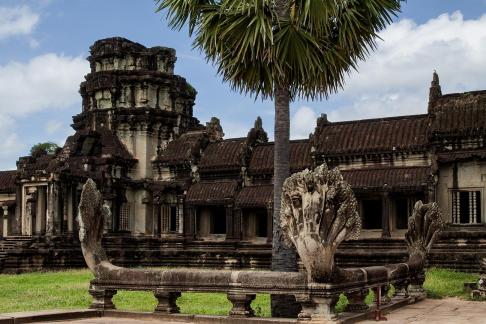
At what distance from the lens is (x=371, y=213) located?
3338cm

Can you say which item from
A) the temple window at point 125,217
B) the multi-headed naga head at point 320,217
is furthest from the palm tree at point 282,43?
the temple window at point 125,217

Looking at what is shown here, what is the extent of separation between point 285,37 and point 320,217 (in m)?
4.54

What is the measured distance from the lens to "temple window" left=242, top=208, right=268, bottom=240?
35.9m

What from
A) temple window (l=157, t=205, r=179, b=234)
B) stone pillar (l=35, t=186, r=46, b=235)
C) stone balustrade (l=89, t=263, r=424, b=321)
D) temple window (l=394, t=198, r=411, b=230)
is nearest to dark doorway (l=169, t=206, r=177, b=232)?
temple window (l=157, t=205, r=179, b=234)

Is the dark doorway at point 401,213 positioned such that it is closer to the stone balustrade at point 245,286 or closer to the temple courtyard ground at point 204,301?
the temple courtyard ground at point 204,301

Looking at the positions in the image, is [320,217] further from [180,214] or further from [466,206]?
[180,214]

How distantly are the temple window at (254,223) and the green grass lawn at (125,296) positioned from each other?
10.5 metres

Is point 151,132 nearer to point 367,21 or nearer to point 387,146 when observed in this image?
point 387,146

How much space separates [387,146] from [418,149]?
55.6 inches

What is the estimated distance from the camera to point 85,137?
38.9 meters

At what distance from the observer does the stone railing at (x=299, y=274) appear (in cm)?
1156

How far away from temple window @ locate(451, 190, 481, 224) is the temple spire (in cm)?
412

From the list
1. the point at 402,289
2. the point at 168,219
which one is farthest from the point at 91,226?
the point at 168,219

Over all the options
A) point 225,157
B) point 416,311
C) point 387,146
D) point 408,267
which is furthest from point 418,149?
point 416,311
